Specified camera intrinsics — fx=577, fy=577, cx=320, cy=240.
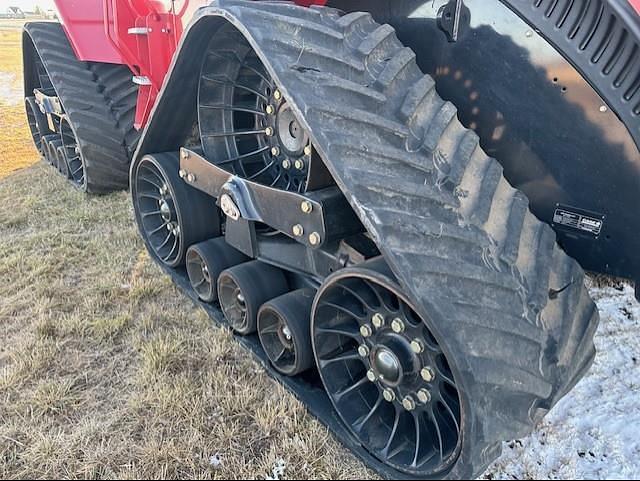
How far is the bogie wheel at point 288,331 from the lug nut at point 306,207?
0.46 m

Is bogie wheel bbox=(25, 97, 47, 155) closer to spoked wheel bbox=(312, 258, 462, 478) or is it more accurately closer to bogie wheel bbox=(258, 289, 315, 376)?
bogie wheel bbox=(258, 289, 315, 376)

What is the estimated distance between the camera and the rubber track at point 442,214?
162 cm

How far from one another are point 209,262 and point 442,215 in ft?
4.57

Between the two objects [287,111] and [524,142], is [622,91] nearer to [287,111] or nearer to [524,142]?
[524,142]

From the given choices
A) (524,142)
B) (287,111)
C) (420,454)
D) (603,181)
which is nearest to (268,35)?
(287,111)

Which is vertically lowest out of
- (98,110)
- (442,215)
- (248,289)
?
(98,110)

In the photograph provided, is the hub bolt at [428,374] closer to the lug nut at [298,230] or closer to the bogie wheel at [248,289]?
the lug nut at [298,230]

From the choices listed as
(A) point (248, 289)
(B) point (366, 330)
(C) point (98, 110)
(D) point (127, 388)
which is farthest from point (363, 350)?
(C) point (98, 110)

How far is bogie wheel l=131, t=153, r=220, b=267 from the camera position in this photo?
2.97m

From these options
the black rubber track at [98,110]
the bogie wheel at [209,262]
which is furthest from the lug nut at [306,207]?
the black rubber track at [98,110]

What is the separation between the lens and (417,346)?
1.79 meters

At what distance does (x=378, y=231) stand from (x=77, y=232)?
3.03 m

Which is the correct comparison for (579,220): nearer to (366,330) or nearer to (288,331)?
(366,330)

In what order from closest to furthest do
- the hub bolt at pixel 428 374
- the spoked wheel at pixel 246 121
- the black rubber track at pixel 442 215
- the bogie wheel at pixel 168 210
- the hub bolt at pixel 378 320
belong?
the black rubber track at pixel 442 215 → the hub bolt at pixel 428 374 → the hub bolt at pixel 378 320 → the spoked wheel at pixel 246 121 → the bogie wheel at pixel 168 210
